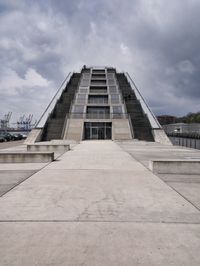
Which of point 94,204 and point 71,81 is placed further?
point 71,81

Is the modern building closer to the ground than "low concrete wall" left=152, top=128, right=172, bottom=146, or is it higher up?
higher up

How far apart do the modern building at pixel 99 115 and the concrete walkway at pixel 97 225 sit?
28.2 m

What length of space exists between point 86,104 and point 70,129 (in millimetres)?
10054

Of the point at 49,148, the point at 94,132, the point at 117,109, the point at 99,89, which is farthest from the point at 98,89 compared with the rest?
the point at 49,148

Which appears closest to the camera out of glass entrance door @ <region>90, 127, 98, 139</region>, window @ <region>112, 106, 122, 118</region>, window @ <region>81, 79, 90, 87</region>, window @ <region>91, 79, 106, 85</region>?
glass entrance door @ <region>90, 127, 98, 139</region>

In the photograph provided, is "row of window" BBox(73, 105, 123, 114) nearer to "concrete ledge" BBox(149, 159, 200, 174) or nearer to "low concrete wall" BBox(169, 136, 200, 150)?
"low concrete wall" BBox(169, 136, 200, 150)

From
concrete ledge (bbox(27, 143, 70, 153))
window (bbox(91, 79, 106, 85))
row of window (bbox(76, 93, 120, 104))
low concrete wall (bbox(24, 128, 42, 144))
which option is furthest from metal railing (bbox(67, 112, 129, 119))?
concrete ledge (bbox(27, 143, 70, 153))

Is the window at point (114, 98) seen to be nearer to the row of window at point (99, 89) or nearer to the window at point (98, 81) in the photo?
the row of window at point (99, 89)

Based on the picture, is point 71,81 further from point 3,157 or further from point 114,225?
point 114,225

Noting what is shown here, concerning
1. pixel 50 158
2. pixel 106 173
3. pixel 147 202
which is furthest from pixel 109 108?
pixel 147 202

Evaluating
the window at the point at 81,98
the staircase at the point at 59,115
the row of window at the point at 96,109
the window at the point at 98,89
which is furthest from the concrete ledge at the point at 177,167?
the window at the point at 98,89

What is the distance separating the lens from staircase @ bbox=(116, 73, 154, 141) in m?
38.0

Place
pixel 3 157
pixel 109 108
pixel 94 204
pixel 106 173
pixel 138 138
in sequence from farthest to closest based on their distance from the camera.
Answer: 1. pixel 109 108
2. pixel 138 138
3. pixel 3 157
4. pixel 106 173
5. pixel 94 204

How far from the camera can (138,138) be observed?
3738cm
